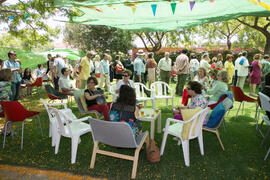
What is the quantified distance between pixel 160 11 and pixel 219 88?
→ 2.25 metres

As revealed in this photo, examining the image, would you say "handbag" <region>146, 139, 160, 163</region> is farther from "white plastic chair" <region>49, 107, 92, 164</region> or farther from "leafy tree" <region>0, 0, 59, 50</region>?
"leafy tree" <region>0, 0, 59, 50</region>

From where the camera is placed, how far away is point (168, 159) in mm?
3268

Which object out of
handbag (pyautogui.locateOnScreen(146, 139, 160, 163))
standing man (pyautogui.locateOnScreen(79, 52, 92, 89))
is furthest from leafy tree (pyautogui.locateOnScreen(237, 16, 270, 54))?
handbag (pyautogui.locateOnScreen(146, 139, 160, 163))

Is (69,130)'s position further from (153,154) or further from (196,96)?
(196,96)

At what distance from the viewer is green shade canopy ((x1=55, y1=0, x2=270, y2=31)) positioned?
387 cm

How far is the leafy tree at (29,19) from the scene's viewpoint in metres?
6.92

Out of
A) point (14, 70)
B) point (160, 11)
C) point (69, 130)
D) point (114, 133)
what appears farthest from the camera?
point (14, 70)

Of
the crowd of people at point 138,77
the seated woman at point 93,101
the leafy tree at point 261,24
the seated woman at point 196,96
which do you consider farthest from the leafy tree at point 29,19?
the leafy tree at point 261,24

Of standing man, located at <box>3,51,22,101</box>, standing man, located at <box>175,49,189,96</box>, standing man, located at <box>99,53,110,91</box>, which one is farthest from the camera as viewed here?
standing man, located at <box>99,53,110,91</box>

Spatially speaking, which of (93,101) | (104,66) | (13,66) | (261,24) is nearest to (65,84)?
(13,66)

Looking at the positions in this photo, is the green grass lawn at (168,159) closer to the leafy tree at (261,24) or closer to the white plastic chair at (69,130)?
the white plastic chair at (69,130)

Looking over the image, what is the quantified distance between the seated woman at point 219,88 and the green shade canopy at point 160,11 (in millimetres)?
1459

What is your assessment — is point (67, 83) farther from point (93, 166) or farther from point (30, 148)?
point (93, 166)

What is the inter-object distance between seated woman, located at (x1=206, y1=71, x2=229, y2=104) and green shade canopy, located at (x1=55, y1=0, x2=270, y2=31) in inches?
57.4
